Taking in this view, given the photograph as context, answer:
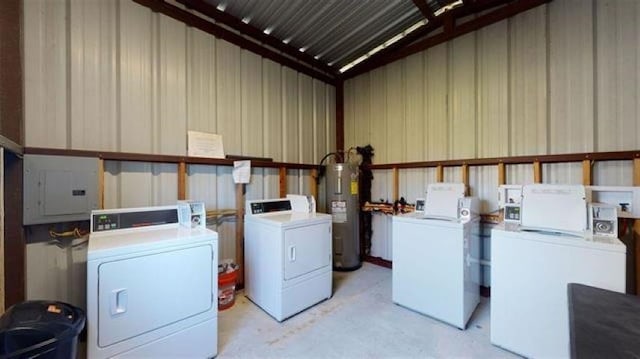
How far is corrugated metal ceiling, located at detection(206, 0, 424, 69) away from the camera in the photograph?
2.74 meters

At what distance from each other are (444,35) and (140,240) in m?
3.73

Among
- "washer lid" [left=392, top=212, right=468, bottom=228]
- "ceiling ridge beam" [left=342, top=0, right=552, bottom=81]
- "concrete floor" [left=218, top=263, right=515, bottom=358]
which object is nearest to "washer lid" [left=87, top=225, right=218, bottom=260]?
"concrete floor" [left=218, top=263, right=515, bottom=358]

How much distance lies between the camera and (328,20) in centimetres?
300

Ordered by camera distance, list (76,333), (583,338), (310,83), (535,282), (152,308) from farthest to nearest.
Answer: (310,83), (535,282), (152,308), (76,333), (583,338)

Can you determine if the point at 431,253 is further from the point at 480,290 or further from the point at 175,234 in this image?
the point at 175,234

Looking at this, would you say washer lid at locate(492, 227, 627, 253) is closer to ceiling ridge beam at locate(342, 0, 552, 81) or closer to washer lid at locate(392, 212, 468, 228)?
washer lid at locate(392, 212, 468, 228)

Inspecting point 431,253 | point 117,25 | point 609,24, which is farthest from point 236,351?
point 609,24

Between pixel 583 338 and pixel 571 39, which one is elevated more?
pixel 571 39

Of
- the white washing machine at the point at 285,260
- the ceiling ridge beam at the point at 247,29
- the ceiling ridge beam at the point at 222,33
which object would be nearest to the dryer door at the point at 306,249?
the white washing machine at the point at 285,260

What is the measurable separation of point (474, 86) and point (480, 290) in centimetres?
234

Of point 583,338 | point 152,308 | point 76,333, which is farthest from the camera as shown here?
point 152,308

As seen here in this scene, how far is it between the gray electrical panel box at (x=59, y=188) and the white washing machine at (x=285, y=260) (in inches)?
52.4

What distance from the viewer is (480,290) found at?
2887 millimetres

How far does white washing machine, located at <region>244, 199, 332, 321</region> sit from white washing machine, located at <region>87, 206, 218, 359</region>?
600 mm
